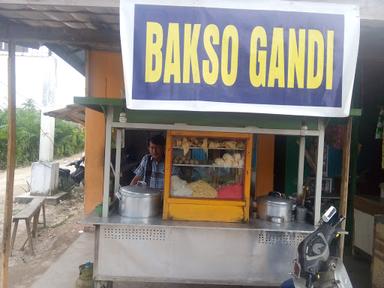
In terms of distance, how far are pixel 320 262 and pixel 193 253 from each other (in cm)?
112

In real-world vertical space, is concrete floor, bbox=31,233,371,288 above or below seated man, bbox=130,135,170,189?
below

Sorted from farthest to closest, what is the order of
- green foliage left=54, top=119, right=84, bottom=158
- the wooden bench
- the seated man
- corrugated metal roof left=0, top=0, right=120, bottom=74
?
green foliage left=54, top=119, right=84, bottom=158
the wooden bench
the seated man
corrugated metal roof left=0, top=0, right=120, bottom=74

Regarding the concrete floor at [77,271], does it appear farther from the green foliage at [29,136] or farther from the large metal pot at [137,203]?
the green foliage at [29,136]

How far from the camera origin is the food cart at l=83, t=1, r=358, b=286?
3424 millimetres

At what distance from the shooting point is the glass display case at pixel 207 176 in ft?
12.8

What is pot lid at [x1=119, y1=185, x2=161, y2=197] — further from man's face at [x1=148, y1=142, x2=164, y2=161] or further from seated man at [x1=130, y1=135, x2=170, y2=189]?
man's face at [x1=148, y1=142, x2=164, y2=161]

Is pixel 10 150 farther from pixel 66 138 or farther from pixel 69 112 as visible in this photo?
pixel 66 138

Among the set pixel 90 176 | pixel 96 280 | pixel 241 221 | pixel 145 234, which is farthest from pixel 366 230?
pixel 90 176

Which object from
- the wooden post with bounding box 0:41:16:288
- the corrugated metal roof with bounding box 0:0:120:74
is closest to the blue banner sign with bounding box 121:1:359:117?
the corrugated metal roof with bounding box 0:0:120:74

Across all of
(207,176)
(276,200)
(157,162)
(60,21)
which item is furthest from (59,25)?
(276,200)

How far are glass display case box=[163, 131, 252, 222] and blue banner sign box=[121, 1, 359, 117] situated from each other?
0.56 meters

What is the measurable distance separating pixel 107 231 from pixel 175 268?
2.19ft

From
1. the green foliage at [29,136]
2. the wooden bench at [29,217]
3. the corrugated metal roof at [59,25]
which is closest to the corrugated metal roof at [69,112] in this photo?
the wooden bench at [29,217]

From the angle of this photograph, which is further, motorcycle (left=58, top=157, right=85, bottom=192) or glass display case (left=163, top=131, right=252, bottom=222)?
motorcycle (left=58, top=157, right=85, bottom=192)
